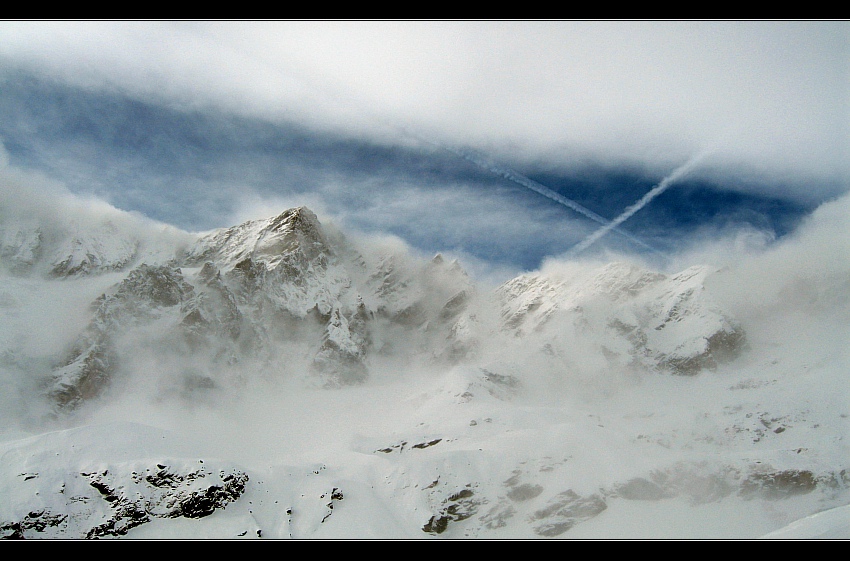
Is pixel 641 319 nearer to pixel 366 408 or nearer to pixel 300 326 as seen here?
pixel 366 408

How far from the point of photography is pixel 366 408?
464 feet

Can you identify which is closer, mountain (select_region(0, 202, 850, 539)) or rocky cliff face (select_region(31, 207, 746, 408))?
mountain (select_region(0, 202, 850, 539))

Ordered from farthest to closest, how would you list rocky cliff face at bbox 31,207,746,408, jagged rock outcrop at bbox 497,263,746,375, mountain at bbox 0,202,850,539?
1. jagged rock outcrop at bbox 497,263,746,375
2. rocky cliff face at bbox 31,207,746,408
3. mountain at bbox 0,202,850,539

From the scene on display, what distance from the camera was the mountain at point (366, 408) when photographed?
5141 centimetres

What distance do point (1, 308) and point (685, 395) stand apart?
18586 centimetres

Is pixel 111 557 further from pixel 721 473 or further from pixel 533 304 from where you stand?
pixel 533 304

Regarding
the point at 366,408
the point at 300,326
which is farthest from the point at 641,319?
the point at 300,326

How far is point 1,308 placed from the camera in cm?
12638

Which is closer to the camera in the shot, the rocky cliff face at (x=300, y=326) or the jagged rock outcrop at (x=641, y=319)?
the rocky cliff face at (x=300, y=326)

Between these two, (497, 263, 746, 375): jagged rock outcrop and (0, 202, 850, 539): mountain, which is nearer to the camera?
(0, 202, 850, 539): mountain

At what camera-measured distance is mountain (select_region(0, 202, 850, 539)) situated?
169ft

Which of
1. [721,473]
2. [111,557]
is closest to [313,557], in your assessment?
[111,557]

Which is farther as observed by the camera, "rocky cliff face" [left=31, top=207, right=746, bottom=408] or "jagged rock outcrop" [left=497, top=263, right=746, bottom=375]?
"jagged rock outcrop" [left=497, top=263, right=746, bottom=375]

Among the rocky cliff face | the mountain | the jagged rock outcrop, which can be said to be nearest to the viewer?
the mountain
